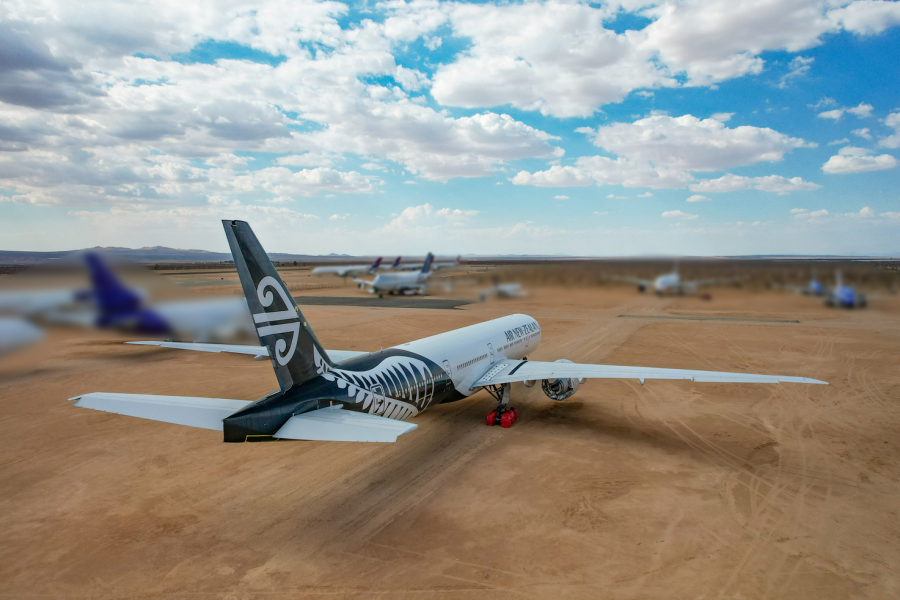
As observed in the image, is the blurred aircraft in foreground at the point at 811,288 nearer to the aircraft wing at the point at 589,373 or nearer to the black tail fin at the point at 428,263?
the aircraft wing at the point at 589,373

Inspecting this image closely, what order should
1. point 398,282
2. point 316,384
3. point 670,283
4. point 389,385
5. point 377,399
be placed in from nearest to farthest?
point 316,384 → point 377,399 → point 389,385 → point 670,283 → point 398,282

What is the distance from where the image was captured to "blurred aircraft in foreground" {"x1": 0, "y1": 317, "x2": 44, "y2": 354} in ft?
27.7

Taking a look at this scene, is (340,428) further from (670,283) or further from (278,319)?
(670,283)

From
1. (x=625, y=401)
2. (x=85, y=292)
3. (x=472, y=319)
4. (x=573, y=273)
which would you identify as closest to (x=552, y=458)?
(x=625, y=401)

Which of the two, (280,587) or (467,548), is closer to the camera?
A: (280,587)

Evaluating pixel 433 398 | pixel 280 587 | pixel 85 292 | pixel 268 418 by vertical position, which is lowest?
pixel 280 587

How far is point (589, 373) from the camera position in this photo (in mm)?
20438

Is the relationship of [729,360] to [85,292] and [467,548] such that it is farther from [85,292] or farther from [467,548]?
[85,292]

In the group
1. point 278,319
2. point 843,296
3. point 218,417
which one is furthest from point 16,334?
point 843,296

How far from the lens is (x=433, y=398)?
20.0m

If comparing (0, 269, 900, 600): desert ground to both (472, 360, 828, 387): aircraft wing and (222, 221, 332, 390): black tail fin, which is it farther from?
(222, 221, 332, 390): black tail fin

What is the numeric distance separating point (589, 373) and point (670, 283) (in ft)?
156

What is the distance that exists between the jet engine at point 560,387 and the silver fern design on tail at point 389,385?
6.86 metres

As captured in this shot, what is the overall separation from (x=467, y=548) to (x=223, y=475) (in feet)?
31.0
